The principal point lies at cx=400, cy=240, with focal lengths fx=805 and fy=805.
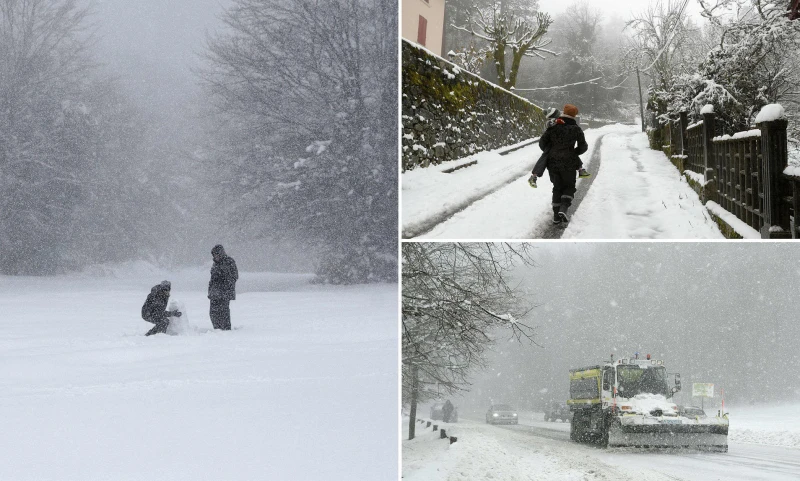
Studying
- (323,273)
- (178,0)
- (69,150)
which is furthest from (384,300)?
(178,0)

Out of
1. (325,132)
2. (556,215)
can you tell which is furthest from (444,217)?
(325,132)

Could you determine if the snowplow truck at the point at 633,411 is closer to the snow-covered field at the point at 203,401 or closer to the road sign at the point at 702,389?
the road sign at the point at 702,389

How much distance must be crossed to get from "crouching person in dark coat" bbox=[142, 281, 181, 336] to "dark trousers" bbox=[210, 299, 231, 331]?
2.22 feet

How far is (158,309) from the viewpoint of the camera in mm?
9727

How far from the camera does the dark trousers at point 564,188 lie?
3.06 m

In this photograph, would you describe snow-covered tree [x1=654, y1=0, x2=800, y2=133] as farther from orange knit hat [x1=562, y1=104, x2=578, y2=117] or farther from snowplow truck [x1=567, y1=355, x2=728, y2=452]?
snowplow truck [x1=567, y1=355, x2=728, y2=452]

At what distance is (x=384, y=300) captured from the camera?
53.3 feet

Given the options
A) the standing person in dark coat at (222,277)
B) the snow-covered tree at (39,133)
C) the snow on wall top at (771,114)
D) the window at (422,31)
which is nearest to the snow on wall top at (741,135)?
the snow on wall top at (771,114)

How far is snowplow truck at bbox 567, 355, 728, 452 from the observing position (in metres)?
3.48

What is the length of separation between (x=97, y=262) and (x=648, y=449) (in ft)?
92.1

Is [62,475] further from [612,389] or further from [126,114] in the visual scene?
[126,114]

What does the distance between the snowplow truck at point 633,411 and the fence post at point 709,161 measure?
879 mm

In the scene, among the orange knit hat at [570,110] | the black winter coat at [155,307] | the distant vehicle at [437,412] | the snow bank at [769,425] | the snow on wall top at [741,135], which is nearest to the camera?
the snow on wall top at [741,135]

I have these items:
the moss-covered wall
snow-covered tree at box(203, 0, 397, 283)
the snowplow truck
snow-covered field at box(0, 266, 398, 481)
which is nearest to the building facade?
the moss-covered wall
